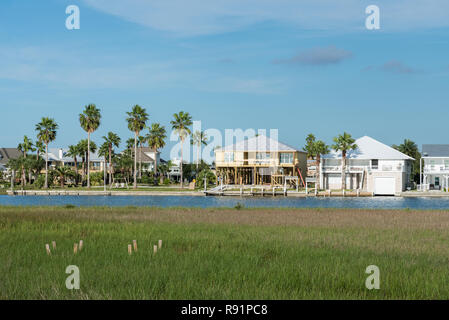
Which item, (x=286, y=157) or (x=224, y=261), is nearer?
(x=224, y=261)

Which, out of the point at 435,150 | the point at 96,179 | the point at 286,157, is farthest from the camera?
the point at 96,179

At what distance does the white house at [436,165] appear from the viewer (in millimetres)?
91244

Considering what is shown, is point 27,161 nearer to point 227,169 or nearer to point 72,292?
point 227,169

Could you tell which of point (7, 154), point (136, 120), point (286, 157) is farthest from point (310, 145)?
point (7, 154)

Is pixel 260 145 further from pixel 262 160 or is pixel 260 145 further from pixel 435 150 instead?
pixel 435 150

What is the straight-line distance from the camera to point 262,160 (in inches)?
3821

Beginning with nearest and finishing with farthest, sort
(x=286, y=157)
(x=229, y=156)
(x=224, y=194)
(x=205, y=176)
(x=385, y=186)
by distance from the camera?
1. (x=224, y=194)
2. (x=385, y=186)
3. (x=286, y=157)
4. (x=205, y=176)
5. (x=229, y=156)

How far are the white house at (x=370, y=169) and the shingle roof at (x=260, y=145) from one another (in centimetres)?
715

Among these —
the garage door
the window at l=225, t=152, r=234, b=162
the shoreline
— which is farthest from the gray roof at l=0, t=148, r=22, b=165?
the garage door

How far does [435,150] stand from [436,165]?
378 cm

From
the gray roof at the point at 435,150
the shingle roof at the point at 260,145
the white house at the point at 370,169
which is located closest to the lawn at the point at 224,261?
the white house at the point at 370,169

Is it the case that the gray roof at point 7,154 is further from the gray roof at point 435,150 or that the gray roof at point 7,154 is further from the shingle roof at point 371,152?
the gray roof at point 435,150

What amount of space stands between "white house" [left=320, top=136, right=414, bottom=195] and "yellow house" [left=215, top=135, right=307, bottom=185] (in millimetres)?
5300
